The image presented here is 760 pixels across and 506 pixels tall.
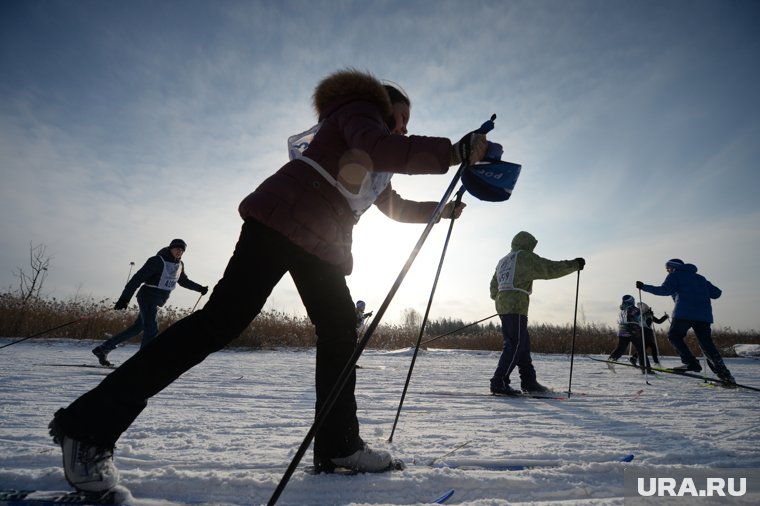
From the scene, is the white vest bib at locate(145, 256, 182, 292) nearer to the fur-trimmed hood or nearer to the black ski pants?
the black ski pants

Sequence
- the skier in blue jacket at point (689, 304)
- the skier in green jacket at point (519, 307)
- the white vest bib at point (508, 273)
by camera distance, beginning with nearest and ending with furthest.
Answer: 1. the skier in green jacket at point (519, 307)
2. the white vest bib at point (508, 273)
3. the skier in blue jacket at point (689, 304)

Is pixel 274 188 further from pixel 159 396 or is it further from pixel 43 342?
pixel 43 342

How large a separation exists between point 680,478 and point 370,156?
1.77 meters

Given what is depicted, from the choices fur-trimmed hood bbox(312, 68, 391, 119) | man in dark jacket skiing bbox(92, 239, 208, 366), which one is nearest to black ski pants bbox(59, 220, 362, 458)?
fur-trimmed hood bbox(312, 68, 391, 119)

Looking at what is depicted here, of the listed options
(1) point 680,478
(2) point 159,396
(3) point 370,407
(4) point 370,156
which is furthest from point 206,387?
(1) point 680,478

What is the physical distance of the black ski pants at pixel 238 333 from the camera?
1.19 m

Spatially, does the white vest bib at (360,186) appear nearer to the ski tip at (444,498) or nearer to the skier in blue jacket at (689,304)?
the ski tip at (444,498)

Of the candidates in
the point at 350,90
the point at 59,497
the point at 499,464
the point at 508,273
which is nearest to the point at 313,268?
the point at 350,90

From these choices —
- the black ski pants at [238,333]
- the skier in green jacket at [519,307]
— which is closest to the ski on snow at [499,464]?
the black ski pants at [238,333]

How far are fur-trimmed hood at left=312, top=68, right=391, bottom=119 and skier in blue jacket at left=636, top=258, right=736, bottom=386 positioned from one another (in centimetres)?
653

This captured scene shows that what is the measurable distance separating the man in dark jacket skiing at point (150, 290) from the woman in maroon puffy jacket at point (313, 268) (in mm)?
5171

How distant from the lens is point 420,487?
137 centimetres

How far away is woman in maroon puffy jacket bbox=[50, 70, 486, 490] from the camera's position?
3.93 ft

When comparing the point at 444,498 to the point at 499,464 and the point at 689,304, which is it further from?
the point at 689,304
